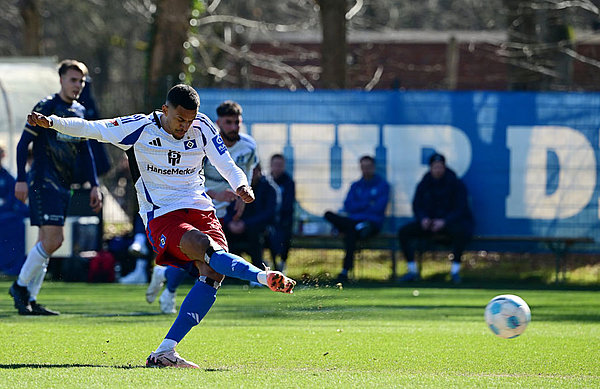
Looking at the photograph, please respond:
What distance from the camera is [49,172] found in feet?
30.3

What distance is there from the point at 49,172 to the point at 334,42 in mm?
11331

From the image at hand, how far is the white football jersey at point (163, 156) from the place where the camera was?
662cm

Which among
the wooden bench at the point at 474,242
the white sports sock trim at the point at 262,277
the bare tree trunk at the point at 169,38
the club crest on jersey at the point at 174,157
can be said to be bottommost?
the wooden bench at the point at 474,242

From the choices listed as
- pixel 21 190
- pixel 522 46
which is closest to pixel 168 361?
pixel 21 190

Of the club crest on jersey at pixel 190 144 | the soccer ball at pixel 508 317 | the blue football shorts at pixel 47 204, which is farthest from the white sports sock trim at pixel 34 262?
the soccer ball at pixel 508 317

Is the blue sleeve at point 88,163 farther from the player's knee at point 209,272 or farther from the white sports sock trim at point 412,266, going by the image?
the white sports sock trim at point 412,266

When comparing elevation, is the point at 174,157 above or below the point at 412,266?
above

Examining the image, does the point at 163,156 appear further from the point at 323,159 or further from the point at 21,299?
the point at 323,159

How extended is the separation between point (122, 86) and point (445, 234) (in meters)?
6.77

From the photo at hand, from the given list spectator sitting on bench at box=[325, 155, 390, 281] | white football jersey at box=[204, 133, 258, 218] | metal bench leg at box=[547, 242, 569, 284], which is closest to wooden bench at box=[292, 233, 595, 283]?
metal bench leg at box=[547, 242, 569, 284]

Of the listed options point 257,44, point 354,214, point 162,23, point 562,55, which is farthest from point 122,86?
point 257,44

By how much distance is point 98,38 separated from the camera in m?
37.8

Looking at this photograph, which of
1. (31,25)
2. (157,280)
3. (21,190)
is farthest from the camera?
(31,25)

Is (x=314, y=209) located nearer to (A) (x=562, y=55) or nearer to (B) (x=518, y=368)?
(A) (x=562, y=55)
